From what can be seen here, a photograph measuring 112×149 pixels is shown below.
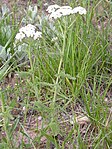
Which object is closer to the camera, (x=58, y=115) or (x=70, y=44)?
(x=58, y=115)

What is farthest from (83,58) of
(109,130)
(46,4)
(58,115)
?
(46,4)

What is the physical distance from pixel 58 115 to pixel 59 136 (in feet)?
0.41

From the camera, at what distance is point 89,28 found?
2348mm

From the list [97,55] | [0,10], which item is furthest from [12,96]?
[0,10]

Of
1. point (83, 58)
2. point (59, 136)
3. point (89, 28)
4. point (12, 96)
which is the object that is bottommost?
point (59, 136)

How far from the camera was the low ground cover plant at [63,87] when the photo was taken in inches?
68.2

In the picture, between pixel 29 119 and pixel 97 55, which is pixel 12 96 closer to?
pixel 29 119

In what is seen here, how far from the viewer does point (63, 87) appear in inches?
84.9

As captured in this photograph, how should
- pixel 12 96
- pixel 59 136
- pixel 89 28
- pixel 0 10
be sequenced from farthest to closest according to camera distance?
pixel 0 10 < pixel 89 28 < pixel 12 96 < pixel 59 136

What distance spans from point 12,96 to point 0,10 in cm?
107

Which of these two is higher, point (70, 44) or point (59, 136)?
point (70, 44)

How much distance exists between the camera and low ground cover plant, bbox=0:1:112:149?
1.73m

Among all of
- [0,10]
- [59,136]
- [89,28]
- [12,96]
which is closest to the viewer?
[59,136]

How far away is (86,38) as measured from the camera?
2301 millimetres
